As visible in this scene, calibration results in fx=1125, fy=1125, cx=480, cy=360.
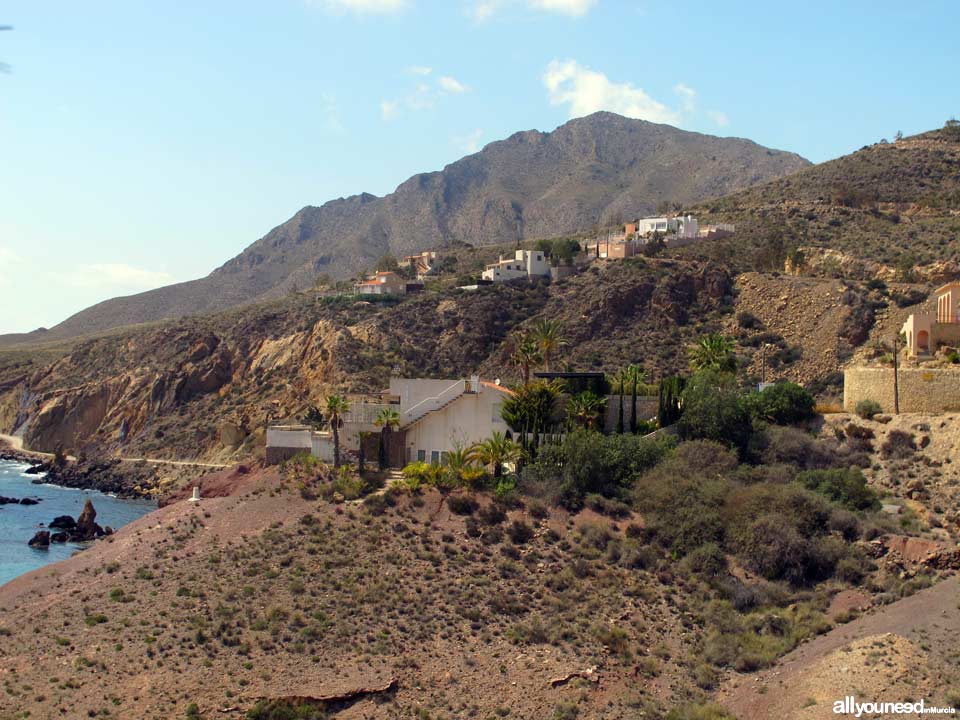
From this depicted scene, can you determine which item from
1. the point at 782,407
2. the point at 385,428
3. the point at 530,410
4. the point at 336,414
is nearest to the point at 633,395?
the point at 530,410

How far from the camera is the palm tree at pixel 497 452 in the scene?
39.1m

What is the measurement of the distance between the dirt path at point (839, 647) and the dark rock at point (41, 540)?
3847 cm

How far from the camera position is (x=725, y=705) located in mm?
26656

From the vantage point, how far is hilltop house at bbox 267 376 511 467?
42.3m

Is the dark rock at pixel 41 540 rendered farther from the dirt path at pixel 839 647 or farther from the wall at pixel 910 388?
the dirt path at pixel 839 647

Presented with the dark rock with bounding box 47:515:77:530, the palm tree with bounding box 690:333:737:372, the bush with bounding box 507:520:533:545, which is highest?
the palm tree with bounding box 690:333:737:372

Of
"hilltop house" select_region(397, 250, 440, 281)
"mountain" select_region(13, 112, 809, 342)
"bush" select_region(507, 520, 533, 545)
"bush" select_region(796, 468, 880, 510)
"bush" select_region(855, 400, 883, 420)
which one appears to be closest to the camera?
"bush" select_region(507, 520, 533, 545)

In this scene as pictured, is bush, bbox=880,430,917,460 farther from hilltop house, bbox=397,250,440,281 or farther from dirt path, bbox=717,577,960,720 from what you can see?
hilltop house, bbox=397,250,440,281

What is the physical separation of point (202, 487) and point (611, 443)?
51.8 ft

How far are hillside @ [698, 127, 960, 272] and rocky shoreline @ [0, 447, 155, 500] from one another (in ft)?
150

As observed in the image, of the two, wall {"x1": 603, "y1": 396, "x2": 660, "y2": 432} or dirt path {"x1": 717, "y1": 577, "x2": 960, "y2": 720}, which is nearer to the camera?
dirt path {"x1": 717, "y1": 577, "x2": 960, "y2": 720}

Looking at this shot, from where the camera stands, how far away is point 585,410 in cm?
4247

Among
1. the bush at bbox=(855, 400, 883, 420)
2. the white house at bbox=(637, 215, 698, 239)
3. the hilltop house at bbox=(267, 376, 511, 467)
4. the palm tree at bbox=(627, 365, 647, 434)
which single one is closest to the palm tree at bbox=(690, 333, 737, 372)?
the palm tree at bbox=(627, 365, 647, 434)

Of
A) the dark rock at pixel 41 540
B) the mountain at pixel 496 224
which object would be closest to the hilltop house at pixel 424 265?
the dark rock at pixel 41 540
